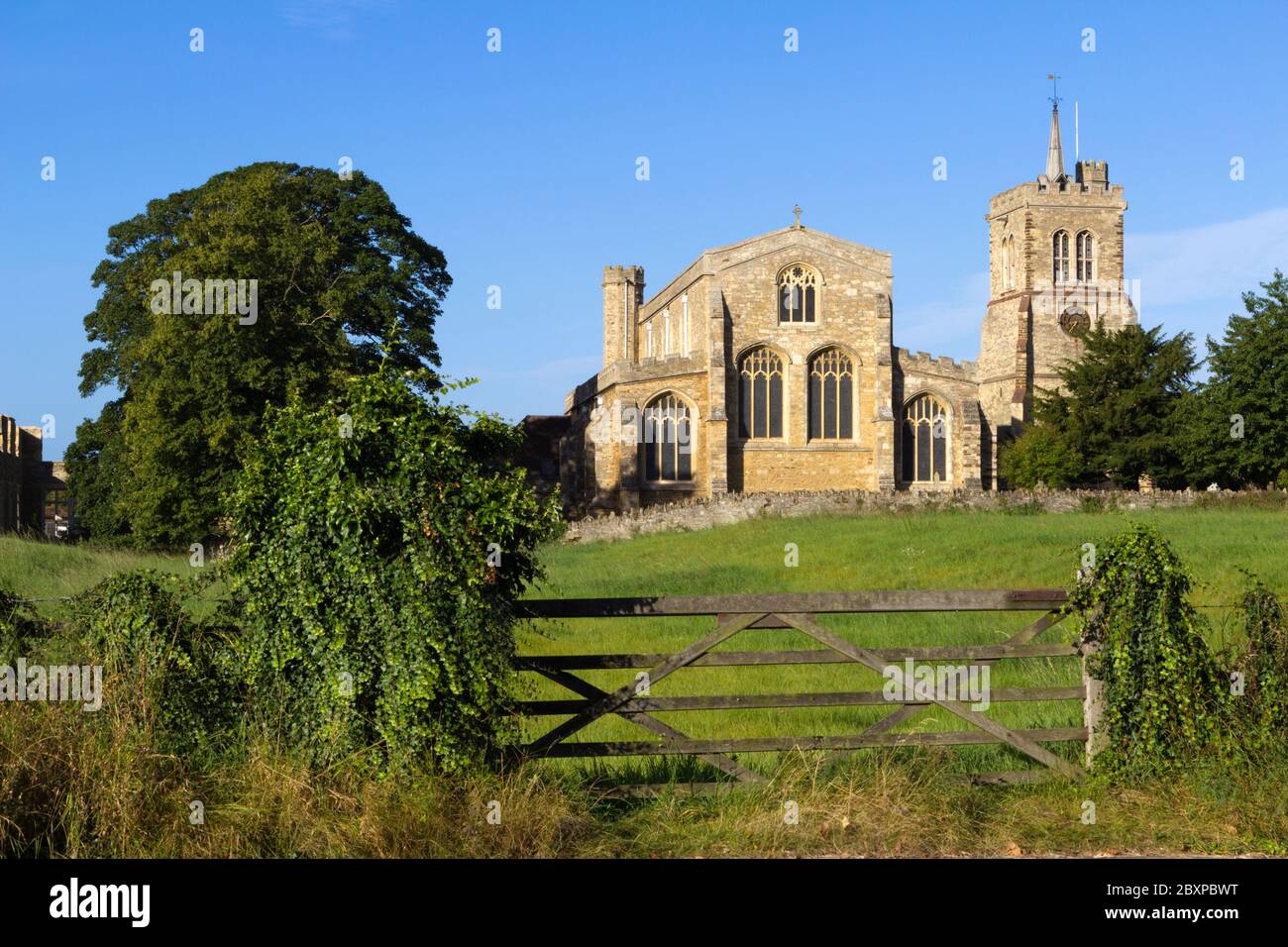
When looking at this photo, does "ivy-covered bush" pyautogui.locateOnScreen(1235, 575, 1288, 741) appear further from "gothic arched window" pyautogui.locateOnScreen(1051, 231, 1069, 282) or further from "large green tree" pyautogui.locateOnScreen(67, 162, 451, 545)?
"gothic arched window" pyautogui.locateOnScreen(1051, 231, 1069, 282)

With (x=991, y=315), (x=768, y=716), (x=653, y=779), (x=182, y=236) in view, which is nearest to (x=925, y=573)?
(x=768, y=716)

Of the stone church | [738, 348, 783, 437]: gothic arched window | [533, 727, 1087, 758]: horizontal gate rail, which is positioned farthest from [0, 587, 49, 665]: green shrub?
[738, 348, 783, 437]: gothic arched window

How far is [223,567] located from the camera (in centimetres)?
691

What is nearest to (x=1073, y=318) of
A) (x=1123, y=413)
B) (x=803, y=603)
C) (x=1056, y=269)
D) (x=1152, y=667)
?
(x=1056, y=269)

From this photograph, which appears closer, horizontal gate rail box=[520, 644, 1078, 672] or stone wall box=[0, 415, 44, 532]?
horizontal gate rail box=[520, 644, 1078, 672]

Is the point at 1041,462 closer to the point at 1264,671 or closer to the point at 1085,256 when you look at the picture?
the point at 1085,256

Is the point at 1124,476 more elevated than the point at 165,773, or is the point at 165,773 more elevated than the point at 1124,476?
the point at 1124,476

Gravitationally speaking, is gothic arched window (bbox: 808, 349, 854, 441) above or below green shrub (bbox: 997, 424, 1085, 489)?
above

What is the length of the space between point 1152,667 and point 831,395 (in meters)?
40.3

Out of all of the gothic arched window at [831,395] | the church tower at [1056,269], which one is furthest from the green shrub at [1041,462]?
the church tower at [1056,269]

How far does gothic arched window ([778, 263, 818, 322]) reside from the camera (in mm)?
47156

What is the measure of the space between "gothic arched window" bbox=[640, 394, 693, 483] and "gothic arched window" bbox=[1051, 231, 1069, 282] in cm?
2769

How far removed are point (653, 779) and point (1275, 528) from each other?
74.3ft
